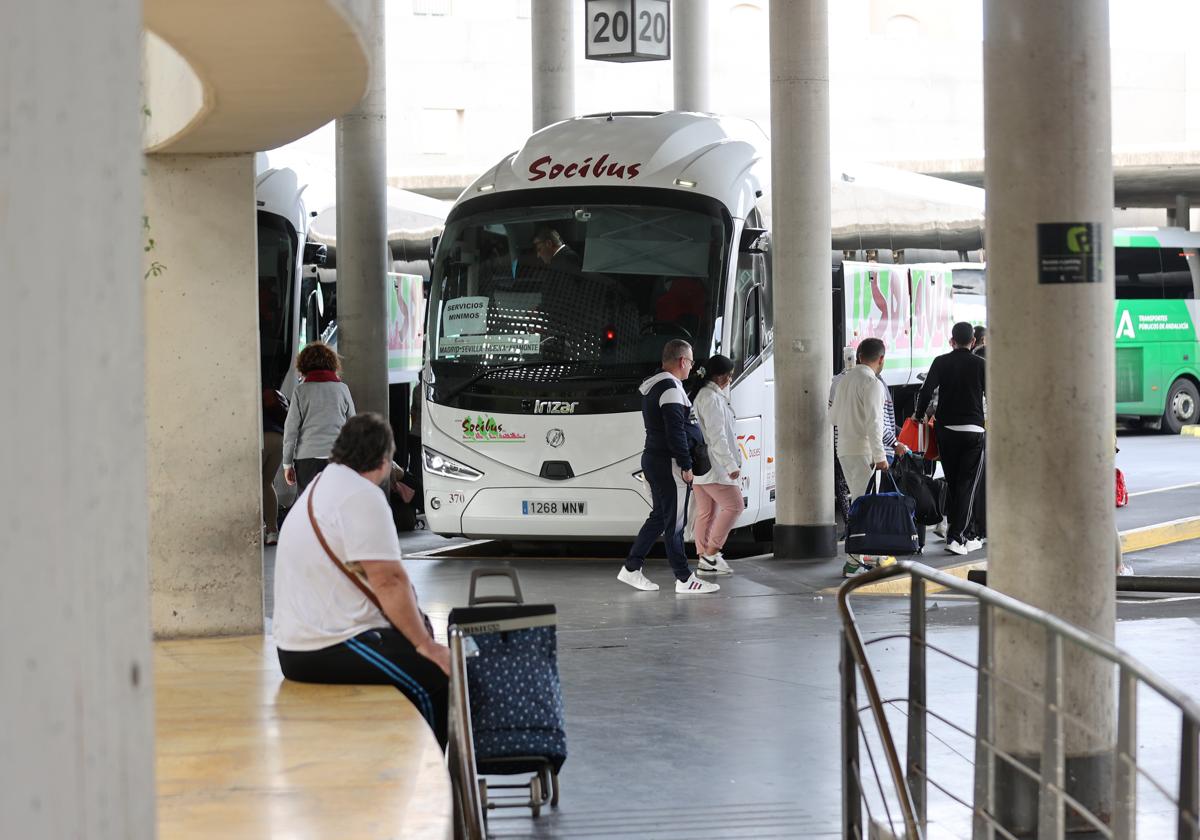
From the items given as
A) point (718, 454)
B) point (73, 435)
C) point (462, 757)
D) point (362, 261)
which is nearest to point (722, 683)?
point (462, 757)

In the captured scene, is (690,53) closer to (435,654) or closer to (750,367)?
(750,367)

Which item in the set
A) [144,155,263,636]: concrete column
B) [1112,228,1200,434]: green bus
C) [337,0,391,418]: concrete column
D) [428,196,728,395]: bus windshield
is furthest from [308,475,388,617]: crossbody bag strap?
[1112,228,1200,434]: green bus

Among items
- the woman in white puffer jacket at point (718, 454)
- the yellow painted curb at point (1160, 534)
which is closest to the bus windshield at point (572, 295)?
the woman in white puffer jacket at point (718, 454)

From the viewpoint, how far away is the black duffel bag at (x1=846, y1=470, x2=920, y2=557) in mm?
12812

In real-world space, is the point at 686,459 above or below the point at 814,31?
below

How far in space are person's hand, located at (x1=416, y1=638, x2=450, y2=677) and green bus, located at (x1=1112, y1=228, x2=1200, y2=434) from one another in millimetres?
28881

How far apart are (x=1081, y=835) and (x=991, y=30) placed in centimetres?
301

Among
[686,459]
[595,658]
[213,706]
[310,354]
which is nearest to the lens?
[213,706]

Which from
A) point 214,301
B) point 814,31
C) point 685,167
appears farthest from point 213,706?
point 814,31

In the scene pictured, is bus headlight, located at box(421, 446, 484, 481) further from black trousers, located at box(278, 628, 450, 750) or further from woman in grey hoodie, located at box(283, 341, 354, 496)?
black trousers, located at box(278, 628, 450, 750)

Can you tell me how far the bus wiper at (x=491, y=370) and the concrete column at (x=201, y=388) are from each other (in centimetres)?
526

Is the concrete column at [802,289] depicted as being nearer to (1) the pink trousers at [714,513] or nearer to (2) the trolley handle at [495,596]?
(1) the pink trousers at [714,513]

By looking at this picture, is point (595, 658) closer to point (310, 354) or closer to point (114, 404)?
point (310, 354)

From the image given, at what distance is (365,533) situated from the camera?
6.62 metres
